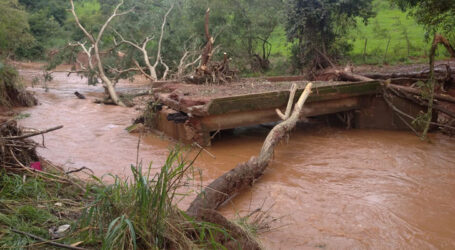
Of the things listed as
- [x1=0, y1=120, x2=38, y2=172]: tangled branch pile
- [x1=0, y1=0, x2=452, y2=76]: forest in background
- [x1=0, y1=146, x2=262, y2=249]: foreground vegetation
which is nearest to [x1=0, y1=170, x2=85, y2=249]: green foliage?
[x1=0, y1=146, x2=262, y2=249]: foreground vegetation

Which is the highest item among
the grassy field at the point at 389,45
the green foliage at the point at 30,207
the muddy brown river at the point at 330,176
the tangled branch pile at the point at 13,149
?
the grassy field at the point at 389,45

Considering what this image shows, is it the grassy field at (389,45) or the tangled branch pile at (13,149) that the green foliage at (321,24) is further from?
the tangled branch pile at (13,149)

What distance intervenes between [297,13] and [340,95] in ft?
19.9

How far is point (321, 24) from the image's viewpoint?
13867mm

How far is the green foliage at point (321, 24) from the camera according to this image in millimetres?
13297

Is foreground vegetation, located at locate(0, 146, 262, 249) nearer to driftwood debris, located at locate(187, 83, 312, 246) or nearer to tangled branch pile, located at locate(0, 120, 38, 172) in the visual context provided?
driftwood debris, located at locate(187, 83, 312, 246)

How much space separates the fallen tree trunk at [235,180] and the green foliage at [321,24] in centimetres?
752

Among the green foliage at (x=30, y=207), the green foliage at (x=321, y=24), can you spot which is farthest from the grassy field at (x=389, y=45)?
the green foliage at (x=30, y=207)

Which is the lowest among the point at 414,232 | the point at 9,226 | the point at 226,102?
the point at 414,232

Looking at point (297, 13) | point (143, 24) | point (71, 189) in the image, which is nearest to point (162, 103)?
point (71, 189)

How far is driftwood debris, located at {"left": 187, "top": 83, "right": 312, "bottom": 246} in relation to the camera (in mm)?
3461

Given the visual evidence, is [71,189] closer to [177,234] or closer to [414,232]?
[177,234]

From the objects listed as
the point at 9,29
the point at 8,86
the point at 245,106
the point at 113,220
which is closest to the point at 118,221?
the point at 113,220

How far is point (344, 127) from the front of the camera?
9094 millimetres
